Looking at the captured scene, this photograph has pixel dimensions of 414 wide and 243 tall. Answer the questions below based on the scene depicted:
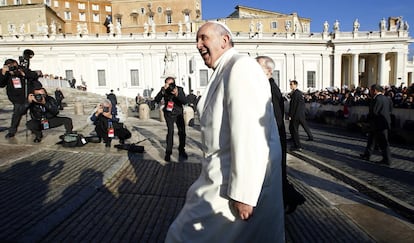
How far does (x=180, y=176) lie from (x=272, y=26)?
66.8 metres

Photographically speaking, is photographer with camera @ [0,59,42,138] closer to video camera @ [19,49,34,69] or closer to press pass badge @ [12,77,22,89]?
press pass badge @ [12,77,22,89]

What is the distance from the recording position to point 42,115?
332 inches

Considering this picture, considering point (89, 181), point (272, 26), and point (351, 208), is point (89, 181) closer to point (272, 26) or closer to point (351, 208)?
point (351, 208)

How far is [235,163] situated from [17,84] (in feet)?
28.0

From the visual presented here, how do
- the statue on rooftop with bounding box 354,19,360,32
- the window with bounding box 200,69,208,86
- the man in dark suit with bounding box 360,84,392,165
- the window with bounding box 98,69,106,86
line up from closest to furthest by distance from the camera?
the man in dark suit with bounding box 360,84,392,165, the window with bounding box 98,69,106,86, the window with bounding box 200,69,208,86, the statue on rooftop with bounding box 354,19,360,32

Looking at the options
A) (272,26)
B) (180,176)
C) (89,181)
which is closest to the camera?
(89,181)

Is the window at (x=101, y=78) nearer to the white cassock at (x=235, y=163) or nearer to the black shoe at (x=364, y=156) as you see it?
the black shoe at (x=364, y=156)

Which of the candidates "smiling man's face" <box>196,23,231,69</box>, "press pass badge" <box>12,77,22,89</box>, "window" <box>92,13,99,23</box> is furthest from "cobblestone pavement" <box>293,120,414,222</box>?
"window" <box>92,13,99,23</box>

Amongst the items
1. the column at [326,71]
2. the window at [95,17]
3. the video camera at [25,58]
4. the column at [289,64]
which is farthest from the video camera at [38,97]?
the window at [95,17]

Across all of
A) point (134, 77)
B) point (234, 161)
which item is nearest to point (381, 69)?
point (134, 77)

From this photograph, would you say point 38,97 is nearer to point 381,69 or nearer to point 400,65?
Answer: point 381,69

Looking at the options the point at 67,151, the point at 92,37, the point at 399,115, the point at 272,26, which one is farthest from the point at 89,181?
the point at 272,26

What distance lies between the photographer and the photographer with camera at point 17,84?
332 inches

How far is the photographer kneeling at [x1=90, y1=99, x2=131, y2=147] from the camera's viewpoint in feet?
28.4
